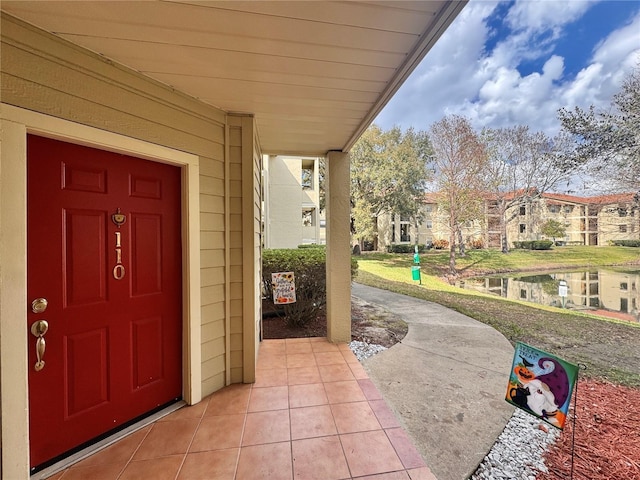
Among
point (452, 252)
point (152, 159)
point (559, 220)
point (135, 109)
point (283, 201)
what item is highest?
point (283, 201)

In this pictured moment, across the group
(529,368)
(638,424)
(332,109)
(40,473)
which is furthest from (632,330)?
(40,473)

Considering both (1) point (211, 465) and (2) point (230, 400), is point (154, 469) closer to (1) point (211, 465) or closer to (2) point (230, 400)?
(1) point (211, 465)

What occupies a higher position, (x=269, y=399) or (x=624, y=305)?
(x=269, y=399)

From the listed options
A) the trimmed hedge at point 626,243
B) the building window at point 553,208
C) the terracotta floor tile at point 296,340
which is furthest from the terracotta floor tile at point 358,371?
the building window at point 553,208

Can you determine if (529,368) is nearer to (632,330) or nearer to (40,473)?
(40,473)

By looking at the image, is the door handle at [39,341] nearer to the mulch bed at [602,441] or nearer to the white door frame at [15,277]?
the white door frame at [15,277]

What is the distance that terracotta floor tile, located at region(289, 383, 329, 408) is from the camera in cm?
202

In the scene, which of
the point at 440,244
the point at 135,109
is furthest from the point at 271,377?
the point at 440,244

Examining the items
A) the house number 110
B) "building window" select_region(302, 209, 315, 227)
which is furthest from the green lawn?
the house number 110

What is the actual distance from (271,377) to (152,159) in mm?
2246

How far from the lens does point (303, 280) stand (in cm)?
400

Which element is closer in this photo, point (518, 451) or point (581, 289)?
point (518, 451)

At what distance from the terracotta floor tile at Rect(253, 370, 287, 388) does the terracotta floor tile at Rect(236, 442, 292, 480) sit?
2.40 ft

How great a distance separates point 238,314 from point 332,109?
209cm
